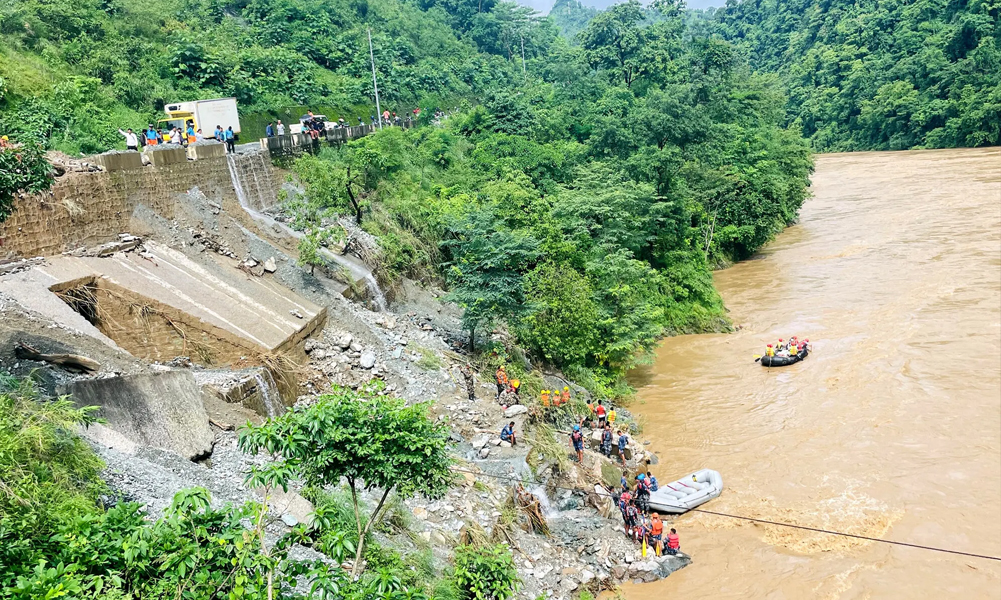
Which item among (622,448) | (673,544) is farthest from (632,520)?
(622,448)

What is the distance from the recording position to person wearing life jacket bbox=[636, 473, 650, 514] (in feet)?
53.0

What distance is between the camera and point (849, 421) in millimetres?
19797

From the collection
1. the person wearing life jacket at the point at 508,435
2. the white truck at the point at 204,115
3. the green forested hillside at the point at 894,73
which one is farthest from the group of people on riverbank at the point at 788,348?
the green forested hillside at the point at 894,73

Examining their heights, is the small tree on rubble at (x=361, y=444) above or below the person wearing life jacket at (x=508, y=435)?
above

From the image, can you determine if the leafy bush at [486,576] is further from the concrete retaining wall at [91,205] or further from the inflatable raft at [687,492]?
the concrete retaining wall at [91,205]

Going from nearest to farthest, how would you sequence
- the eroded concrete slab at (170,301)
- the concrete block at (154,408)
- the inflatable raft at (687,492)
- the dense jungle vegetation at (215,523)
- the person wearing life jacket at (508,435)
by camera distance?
1. the dense jungle vegetation at (215,523)
2. the concrete block at (154,408)
3. the eroded concrete slab at (170,301)
4. the person wearing life jacket at (508,435)
5. the inflatable raft at (687,492)

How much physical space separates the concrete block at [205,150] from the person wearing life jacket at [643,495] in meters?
14.6

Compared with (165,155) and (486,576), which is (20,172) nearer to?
(165,155)

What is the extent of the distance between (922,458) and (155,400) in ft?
58.6

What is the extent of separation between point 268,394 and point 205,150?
8.91 m

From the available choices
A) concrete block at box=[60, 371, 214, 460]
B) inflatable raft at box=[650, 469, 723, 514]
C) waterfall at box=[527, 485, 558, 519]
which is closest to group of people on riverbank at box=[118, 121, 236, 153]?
concrete block at box=[60, 371, 214, 460]

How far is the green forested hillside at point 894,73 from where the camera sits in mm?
64562

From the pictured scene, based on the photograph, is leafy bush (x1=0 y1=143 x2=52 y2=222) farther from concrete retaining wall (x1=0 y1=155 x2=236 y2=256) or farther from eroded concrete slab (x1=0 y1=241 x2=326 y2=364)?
concrete retaining wall (x1=0 y1=155 x2=236 y2=256)

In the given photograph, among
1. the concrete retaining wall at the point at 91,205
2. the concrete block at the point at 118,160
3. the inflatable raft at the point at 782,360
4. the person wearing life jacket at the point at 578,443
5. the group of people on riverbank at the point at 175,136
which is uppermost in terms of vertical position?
the group of people on riverbank at the point at 175,136
